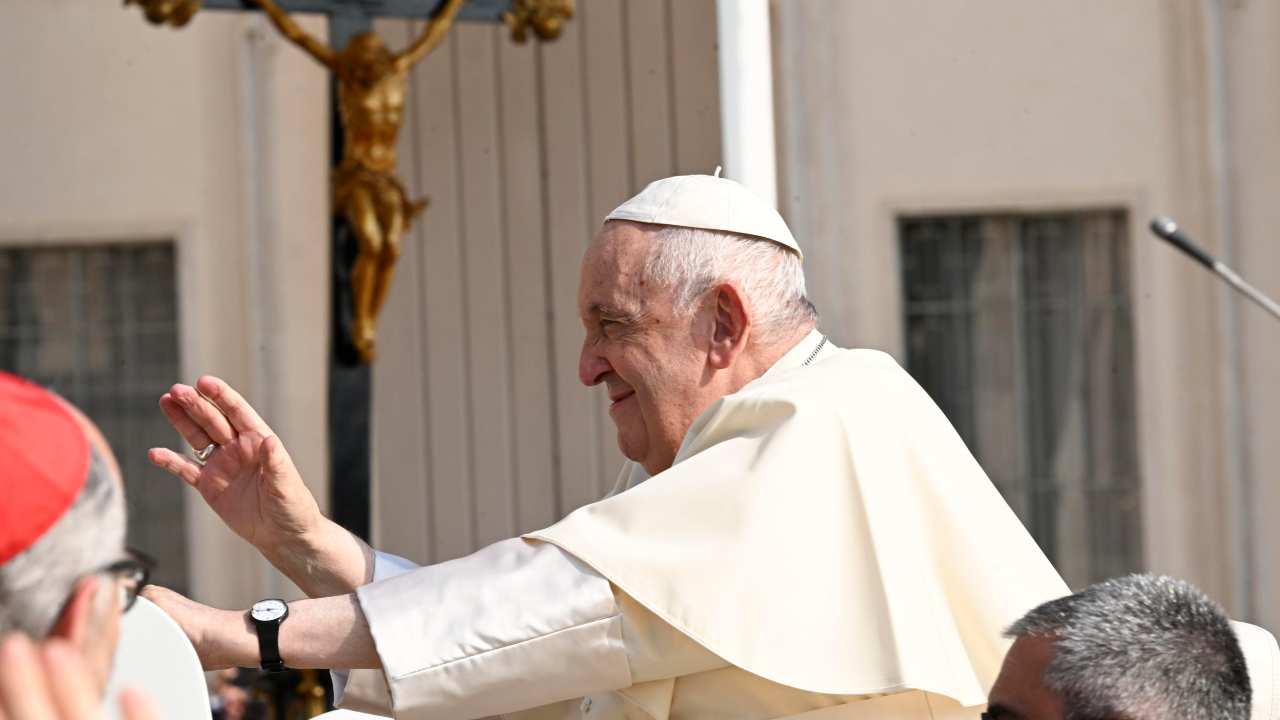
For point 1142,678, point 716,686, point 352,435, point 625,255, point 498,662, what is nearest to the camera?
point 1142,678

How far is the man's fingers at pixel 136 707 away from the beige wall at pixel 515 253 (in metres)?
5.97

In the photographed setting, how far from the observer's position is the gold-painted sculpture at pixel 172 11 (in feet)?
18.0

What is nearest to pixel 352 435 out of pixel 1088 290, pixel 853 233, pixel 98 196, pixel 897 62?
pixel 98 196

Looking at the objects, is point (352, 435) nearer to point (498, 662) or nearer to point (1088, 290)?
point (1088, 290)

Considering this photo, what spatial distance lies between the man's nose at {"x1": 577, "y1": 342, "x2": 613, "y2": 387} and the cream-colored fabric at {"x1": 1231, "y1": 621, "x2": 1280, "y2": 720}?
0.96m

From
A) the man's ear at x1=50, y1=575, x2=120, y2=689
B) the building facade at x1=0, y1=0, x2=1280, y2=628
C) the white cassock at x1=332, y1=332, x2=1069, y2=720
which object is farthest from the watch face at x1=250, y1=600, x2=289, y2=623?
the building facade at x1=0, y1=0, x2=1280, y2=628

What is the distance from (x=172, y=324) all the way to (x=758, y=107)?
12.0 feet

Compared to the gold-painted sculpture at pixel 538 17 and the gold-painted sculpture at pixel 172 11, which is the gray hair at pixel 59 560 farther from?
the gold-painted sculpture at pixel 538 17

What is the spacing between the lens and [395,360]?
7086mm

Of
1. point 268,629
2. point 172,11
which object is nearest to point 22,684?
point 268,629

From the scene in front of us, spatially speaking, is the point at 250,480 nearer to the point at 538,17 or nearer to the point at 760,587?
the point at 760,587

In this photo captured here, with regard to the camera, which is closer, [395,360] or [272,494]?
[272,494]

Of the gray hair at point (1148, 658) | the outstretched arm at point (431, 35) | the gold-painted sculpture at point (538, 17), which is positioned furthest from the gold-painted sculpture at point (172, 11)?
the gray hair at point (1148, 658)

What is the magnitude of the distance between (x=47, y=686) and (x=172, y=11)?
15.5ft
